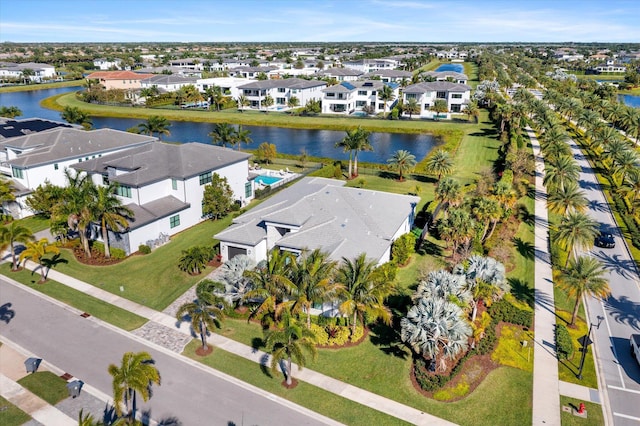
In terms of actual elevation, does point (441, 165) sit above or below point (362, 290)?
above

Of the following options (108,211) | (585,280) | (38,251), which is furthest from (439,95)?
(38,251)

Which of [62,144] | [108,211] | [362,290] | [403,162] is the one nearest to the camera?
[362,290]

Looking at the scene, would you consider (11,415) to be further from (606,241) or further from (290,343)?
(606,241)

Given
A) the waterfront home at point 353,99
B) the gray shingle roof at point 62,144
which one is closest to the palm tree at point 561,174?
the gray shingle roof at point 62,144

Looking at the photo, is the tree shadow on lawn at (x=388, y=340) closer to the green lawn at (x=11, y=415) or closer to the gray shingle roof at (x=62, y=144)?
the green lawn at (x=11, y=415)

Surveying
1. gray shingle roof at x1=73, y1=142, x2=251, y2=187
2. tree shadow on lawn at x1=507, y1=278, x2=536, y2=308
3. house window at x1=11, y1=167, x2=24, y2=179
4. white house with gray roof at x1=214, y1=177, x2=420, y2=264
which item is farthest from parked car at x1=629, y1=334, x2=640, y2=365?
house window at x1=11, y1=167, x2=24, y2=179

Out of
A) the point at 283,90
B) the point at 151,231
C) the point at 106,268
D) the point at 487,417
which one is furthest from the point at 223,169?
the point at 283,90

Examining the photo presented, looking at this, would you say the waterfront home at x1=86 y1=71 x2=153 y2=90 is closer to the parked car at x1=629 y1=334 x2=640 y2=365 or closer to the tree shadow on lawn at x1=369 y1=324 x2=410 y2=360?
the tree shadow on lawn at x1=369 y1=324 x2=410 y2=360
